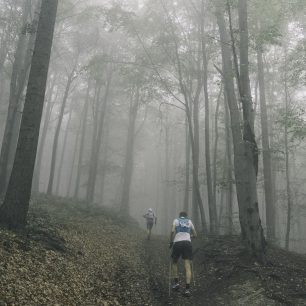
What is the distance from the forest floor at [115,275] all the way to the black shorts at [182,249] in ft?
3.01

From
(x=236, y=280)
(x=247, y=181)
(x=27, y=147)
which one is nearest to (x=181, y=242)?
(x=236, y=280)

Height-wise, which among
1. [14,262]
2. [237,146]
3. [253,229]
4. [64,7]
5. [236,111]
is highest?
[64,7]

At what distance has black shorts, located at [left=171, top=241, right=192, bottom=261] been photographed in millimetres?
9620

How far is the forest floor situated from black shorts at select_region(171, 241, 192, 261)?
0.92 meters

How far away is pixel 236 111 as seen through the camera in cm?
1250

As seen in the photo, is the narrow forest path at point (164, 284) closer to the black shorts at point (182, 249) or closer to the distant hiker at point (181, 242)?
the distant hiker at point (181, 242)

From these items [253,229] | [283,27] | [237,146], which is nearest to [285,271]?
[253,229]

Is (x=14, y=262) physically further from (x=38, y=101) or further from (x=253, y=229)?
(x=253, y=229)

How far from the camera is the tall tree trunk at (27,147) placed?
900cm

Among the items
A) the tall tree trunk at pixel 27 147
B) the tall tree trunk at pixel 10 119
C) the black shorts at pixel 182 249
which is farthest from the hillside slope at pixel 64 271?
the tall tree trunk at pixel 10 119

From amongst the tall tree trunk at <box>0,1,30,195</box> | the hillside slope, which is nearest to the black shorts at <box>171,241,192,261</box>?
the hillside slope

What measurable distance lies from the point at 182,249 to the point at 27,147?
495cm

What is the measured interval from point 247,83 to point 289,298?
6.39 metres

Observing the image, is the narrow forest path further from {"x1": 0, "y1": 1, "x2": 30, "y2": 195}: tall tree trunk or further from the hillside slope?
{"x1": 0, "y1": 1, "x2": 30, "y2": 195}: tall tree trunk
